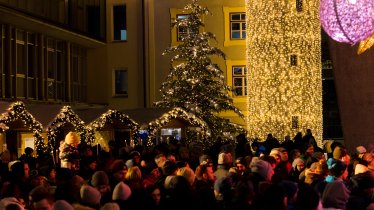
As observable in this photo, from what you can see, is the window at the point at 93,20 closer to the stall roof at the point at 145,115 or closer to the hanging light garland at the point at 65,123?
the stall roof at the point at 145,115

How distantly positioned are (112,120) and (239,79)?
1349cm

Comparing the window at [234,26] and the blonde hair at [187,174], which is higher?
the window at [234,26]

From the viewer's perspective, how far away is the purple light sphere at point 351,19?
613 inches

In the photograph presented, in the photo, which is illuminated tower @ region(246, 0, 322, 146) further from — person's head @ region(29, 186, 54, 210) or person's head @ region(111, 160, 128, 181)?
person's head @ region(29, 186, 54, 210)

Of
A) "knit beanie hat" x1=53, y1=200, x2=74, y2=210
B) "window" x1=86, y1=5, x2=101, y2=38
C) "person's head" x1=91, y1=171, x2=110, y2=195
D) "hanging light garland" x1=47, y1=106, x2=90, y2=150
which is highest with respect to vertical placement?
"window" x1=86, y1=5, x2=101, y2=38

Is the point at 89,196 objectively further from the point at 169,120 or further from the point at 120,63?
the point at 120,63

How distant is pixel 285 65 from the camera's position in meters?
33.9

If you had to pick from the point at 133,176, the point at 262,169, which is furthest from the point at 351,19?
Result: the point at 133,176

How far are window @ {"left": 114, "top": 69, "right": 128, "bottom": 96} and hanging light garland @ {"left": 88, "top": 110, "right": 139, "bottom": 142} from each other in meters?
14.2

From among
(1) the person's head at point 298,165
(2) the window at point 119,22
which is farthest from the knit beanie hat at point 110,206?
(2) the window at point 119,22

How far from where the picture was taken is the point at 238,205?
30.6 feet

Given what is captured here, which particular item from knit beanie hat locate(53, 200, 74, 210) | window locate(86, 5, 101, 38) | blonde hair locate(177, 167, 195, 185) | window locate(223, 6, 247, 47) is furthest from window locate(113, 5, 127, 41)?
knit beanie hat locate(53, 200, 74, 210)

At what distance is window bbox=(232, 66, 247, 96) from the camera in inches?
1633

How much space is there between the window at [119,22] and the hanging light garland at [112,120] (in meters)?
14.7
